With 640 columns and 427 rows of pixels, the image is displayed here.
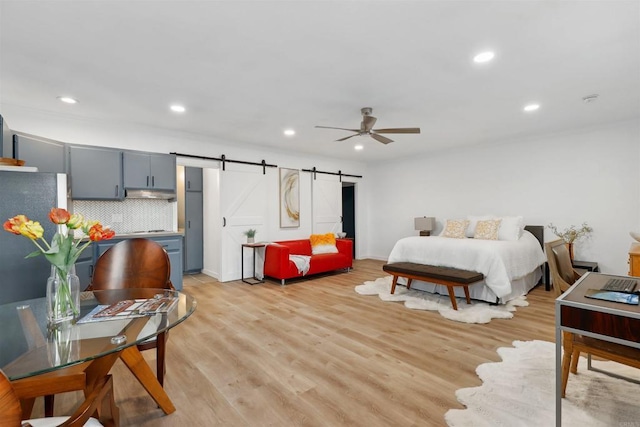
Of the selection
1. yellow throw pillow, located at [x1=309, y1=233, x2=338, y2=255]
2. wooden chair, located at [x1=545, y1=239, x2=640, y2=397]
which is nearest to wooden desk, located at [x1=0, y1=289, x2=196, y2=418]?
wooden chair, located at [x1=545, y1=239, x2=640, y2=397]

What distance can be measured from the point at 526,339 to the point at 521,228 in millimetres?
2816

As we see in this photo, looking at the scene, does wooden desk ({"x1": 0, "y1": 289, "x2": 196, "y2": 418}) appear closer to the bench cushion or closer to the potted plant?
the bench cushion

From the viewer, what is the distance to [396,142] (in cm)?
584

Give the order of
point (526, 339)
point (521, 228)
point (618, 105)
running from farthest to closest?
point (521, 228) → point (618, 105) → point (526, 339)

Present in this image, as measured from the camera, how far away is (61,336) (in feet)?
4.32

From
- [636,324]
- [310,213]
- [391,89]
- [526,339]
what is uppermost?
[391,89]

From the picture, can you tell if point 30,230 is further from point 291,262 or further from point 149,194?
point 291,262

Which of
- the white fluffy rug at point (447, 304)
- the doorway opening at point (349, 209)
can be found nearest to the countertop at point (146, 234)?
the white fluffy rug at point (447, 304)

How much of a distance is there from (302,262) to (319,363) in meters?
2.98

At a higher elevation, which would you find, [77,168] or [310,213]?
[77,168]

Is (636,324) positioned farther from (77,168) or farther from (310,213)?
(310,213)

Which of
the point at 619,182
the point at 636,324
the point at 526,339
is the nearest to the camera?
the point at 636,324

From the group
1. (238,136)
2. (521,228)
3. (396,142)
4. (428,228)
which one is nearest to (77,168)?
(238,136)

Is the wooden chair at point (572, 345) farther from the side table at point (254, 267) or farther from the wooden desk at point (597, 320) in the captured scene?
the side table at point (254, 267)
